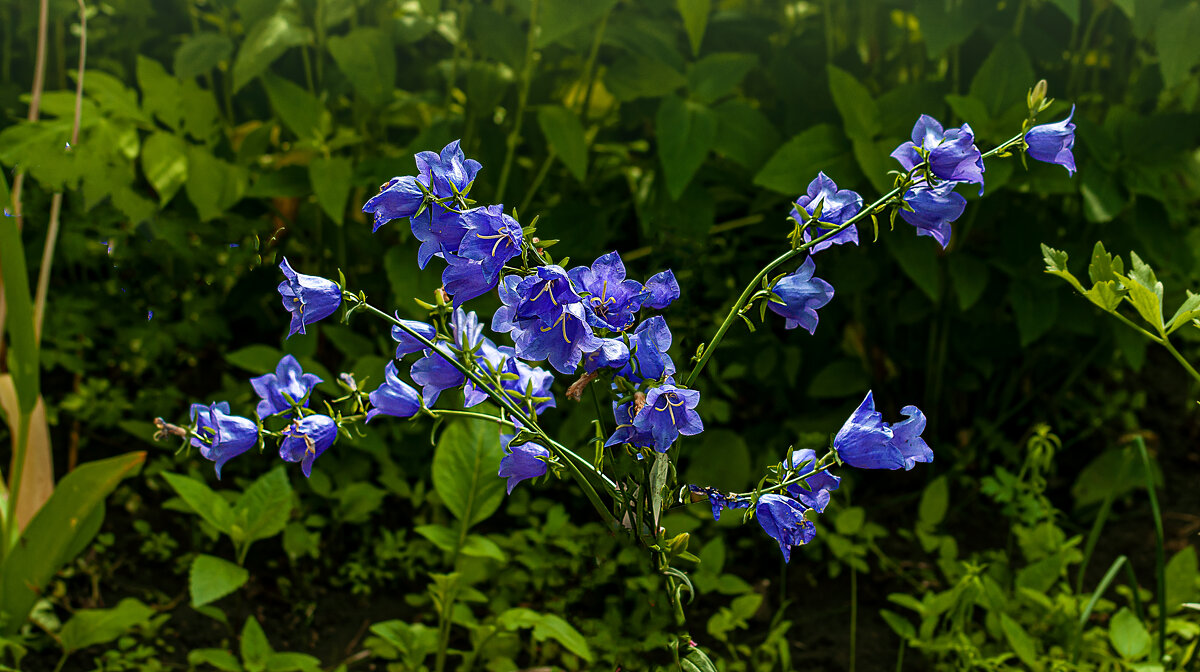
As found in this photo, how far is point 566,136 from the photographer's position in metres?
1.58

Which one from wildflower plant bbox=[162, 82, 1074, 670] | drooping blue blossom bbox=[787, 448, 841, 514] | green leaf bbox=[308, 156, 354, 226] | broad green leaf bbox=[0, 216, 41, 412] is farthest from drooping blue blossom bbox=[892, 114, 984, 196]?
broad green leaf bbox=[0, 216, 41, 412]

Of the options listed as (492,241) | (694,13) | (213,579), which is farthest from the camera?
(694,13)

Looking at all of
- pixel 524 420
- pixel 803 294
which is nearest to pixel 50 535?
pixel 524 420

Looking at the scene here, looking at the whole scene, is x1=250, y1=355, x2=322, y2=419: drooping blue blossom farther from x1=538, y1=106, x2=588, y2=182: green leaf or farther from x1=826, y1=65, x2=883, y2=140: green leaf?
x1=826, y1=65, x2=883, y2=140: green leaf

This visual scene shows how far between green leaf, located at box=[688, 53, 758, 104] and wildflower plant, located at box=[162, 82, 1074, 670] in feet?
2.84

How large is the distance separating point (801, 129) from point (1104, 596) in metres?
1.02

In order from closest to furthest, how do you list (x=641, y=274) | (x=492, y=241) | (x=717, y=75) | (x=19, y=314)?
(x=492, y=241) → (x=19, y=314) → (x=717, y=75) → (x=641, y=274)

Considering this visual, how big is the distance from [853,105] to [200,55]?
1.16m

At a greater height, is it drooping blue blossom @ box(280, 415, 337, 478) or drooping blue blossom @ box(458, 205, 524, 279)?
drooping blue blossom @ box(458, 205, 524, 279)

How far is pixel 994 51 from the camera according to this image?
5.20 feet

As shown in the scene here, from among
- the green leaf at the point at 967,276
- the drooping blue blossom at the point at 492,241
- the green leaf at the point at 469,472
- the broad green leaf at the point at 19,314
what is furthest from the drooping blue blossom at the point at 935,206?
the broad green leaf at the point at 19,314

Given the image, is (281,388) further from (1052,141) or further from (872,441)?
(1052,141)

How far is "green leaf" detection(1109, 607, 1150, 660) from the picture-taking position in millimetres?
1201

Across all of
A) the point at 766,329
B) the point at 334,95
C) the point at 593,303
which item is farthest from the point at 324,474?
the point at 593,303
